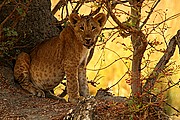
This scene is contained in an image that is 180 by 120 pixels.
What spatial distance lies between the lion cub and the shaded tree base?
0.57 ft

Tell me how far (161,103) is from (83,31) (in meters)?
1.63

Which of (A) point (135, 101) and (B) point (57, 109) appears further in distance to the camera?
(B) point (57, 109)

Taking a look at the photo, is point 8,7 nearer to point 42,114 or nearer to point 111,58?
point 42,114

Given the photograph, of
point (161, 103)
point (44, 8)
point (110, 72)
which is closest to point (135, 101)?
point (161, 103)

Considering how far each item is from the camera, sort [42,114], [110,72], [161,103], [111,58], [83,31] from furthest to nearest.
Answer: [110,72] → [111,58] → [83,31] → [42,114] → [161,103]

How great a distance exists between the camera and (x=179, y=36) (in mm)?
3854

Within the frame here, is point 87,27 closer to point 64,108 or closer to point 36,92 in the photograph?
point 64,108

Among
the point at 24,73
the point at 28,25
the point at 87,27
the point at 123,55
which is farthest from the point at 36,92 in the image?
the point at 123,55

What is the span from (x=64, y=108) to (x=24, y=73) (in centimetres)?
116

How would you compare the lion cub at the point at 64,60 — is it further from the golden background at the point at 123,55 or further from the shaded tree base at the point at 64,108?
the golden background at the point at 123,55

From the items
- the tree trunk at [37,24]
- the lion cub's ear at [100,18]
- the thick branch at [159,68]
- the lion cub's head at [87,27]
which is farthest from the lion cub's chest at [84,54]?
the thick branch at [159,68]

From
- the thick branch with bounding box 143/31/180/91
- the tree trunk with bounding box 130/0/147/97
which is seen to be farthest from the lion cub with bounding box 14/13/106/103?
the thick branch with bounding box 143/31/180/91

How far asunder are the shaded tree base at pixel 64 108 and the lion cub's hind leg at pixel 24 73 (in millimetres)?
65

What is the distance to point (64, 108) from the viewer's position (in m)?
4.72
